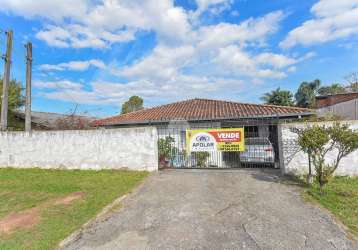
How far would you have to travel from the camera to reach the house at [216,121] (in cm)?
987

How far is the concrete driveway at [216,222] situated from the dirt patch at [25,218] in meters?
1.47

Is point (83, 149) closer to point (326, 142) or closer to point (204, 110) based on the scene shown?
point (204, 110)

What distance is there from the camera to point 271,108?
13.9 metres

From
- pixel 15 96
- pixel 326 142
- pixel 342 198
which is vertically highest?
pixel 15 96

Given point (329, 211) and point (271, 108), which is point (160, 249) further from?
point (271, 108)

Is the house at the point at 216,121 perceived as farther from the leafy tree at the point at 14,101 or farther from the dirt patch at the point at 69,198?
the leafy tree at the point at 14,101

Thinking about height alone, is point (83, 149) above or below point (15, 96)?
below

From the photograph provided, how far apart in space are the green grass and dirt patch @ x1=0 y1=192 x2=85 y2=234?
6252mm

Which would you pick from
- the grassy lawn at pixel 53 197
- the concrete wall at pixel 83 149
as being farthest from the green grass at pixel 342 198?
the concrete wall at pixel 83 149

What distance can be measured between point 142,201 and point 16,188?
4.79 meters

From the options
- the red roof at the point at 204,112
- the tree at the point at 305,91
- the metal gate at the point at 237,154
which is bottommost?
the metal gate at the point at 237,154

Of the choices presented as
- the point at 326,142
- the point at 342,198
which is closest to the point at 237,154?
the point at 326,142

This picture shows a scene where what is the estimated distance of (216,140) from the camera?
9234 mm

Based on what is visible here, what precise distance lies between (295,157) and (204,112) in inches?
290
